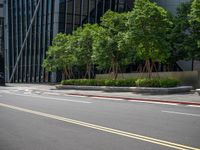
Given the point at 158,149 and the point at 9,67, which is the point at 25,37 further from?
the point at 158,149

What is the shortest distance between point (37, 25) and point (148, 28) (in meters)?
41.5

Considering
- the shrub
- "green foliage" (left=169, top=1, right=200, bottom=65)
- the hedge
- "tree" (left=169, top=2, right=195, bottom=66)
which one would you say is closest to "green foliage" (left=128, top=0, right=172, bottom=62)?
the hedge

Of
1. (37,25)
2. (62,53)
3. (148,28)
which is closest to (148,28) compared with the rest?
(148,28)

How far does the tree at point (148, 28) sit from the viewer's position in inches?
1208

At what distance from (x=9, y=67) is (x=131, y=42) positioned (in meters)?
54.9

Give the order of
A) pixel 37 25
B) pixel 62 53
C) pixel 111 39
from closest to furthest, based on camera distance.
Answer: pixel 111 39
pixel 62 53
pixel 37 25

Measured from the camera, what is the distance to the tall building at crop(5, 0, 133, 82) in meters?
64.5

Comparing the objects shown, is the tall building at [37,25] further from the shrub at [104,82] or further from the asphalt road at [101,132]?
the asphalt road at [101,132]

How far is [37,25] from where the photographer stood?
6994 cm

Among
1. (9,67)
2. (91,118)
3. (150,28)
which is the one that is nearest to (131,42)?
(150,28)

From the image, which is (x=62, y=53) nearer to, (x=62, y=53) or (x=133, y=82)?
(x=62, y=53)

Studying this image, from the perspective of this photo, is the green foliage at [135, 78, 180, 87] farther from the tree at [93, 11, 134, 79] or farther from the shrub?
the tree at [93, 11, 134, 79]

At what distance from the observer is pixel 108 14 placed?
37062 millimetres

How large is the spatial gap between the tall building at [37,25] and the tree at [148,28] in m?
33.3
